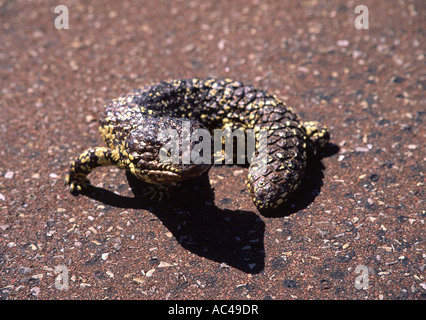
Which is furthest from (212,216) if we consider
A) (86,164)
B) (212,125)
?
(86,164)

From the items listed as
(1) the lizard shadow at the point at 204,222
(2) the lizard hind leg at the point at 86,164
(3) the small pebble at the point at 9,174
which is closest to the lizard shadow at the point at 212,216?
(1) the lizard shadow at the point at 204,222

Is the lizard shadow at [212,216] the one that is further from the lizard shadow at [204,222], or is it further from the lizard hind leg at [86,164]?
the lizard hind leg at [86,164]

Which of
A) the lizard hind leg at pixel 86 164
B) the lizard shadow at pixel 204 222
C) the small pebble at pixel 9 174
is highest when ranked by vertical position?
the lizard hind leg at pixel 86 164

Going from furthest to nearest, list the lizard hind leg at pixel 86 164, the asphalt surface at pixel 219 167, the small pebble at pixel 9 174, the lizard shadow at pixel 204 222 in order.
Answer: the small pebble at pixel 9 174
the lizard hind leg at pixel 86 164
the lizard shadow at pixel 204 222
the asphalt surface at pixel 219 167

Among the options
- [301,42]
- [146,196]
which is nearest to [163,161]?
[146,196]

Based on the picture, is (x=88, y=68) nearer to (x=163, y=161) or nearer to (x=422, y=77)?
(x=163, y=161)

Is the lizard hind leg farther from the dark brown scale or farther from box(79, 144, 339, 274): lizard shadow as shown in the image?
box(79, 144, 339, 274): lizard shadow

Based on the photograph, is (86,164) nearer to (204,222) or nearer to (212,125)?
(204,222)

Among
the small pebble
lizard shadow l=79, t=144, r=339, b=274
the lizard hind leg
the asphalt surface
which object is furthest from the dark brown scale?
the small pebble
